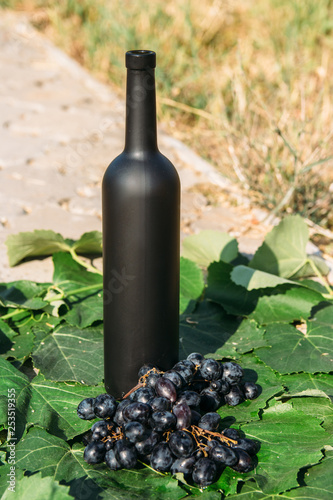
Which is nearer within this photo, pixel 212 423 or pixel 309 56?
pixel 212 423

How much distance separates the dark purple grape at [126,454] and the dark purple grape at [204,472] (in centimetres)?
16

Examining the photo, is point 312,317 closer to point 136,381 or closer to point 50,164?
point 136,381

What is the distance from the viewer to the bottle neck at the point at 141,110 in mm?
1620

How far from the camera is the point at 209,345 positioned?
7.10 ft

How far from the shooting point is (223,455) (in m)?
1.52

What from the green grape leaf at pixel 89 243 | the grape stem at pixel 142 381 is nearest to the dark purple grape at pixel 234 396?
the grape stem at pixel 142 381

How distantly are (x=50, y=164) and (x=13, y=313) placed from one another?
206 cm

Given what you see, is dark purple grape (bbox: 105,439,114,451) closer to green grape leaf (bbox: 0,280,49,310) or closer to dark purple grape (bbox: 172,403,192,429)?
dark purple grape (bbox: 172,403,192,429)

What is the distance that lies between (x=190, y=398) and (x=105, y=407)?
9.3 inches

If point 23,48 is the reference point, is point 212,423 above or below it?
below

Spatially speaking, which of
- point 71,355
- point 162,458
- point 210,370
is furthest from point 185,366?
point 71,355

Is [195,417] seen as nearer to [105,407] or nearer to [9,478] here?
[105,407]

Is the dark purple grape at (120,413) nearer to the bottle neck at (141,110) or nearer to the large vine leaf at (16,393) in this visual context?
the large vine leaf at (16,393)

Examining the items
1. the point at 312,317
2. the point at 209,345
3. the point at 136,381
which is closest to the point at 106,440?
the point at 136,381
